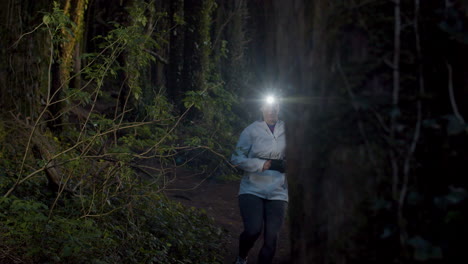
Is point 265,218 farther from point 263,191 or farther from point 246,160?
point 246,160

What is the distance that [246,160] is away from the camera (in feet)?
15.3

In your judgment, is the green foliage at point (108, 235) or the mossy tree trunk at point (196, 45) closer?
the green foliage at point (108, 235)

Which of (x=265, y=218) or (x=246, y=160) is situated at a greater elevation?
(x=246, y=160)

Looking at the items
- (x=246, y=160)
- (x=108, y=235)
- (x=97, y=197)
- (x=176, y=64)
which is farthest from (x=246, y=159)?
(x=176, y=64)

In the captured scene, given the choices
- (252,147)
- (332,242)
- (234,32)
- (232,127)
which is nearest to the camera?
(332,242)

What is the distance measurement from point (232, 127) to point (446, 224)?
1541 cm

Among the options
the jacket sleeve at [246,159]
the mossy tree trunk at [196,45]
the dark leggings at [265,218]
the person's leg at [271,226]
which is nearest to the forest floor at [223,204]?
the jacket sleeve at [246,159]

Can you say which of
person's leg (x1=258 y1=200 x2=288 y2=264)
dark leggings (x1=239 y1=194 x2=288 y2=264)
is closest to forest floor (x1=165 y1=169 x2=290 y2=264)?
dark leggings (x1=239 y1=194 x2=288 y2=264)

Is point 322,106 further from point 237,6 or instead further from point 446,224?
point 237,6

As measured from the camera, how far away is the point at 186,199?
9547 millimetres

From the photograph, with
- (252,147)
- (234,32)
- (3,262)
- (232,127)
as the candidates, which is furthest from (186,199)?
(234,32)

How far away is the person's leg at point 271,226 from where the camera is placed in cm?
448

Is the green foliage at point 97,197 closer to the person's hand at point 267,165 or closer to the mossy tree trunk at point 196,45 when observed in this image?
the person's hand at point 267,165

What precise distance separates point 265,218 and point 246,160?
2.23 feet
